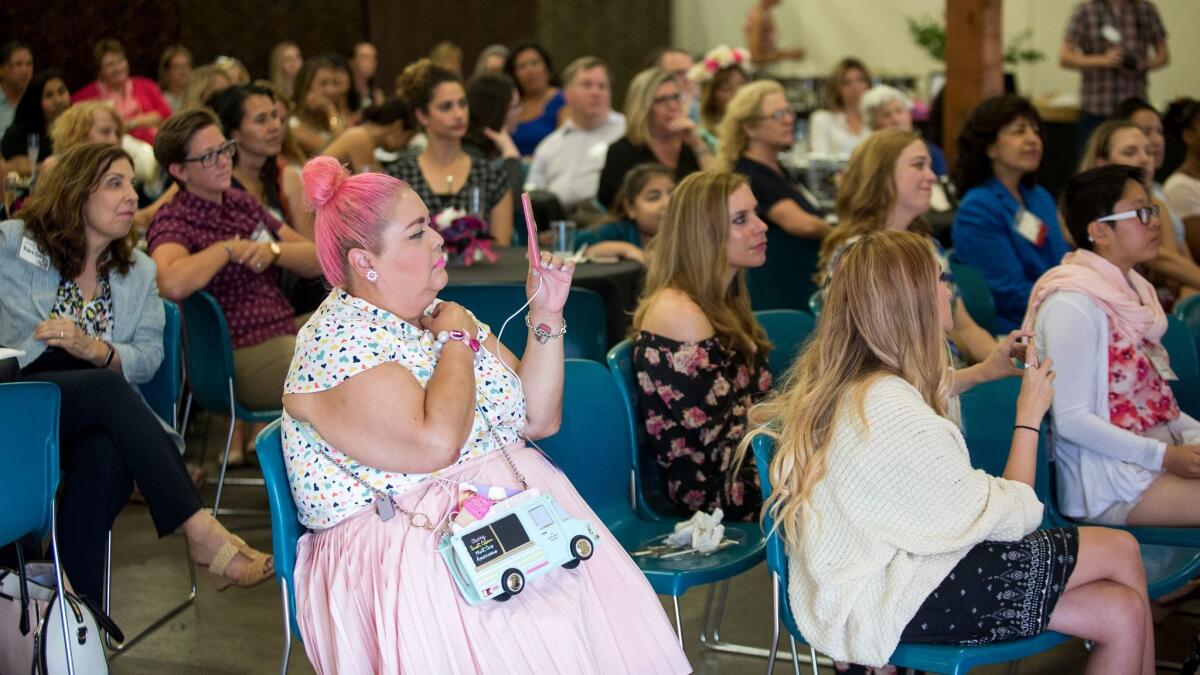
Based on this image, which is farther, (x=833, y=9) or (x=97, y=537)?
(x=833, y=9)

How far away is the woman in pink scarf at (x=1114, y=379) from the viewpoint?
294cm

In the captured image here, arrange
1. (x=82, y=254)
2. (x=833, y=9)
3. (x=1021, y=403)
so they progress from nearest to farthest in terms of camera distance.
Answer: (x=1021, y=403) → (x=82, y=254) → (x=833, y=9)

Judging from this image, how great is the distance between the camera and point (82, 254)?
3494 mm

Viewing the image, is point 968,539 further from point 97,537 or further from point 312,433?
point 97,537

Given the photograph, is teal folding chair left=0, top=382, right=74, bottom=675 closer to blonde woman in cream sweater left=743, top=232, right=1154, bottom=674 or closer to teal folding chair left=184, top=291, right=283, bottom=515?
teal folding chair left=184, top=291, right=283, bottom=515

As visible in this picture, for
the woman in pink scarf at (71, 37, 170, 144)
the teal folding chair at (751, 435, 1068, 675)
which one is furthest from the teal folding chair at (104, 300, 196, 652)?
the woman in pink scarf at (71, 37, 170, 144)

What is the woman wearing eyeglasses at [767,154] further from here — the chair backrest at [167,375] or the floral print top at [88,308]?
the floral print top at [88,308]

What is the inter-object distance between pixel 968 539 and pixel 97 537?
2065 millimetres

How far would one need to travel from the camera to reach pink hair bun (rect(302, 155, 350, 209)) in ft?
7.82

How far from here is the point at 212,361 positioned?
4066 mm

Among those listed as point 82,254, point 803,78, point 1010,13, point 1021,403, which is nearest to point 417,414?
point 1021,403

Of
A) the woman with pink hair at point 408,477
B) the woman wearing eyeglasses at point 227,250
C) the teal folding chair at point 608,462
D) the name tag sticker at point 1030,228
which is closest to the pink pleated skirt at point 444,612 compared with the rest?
the woman with pink hair at point 408,477

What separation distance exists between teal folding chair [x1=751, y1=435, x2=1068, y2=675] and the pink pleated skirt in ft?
0.75

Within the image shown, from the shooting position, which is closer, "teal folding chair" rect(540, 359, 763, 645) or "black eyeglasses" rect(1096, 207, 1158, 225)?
"teal folding chair" rect(540, 359, 763, 645)
